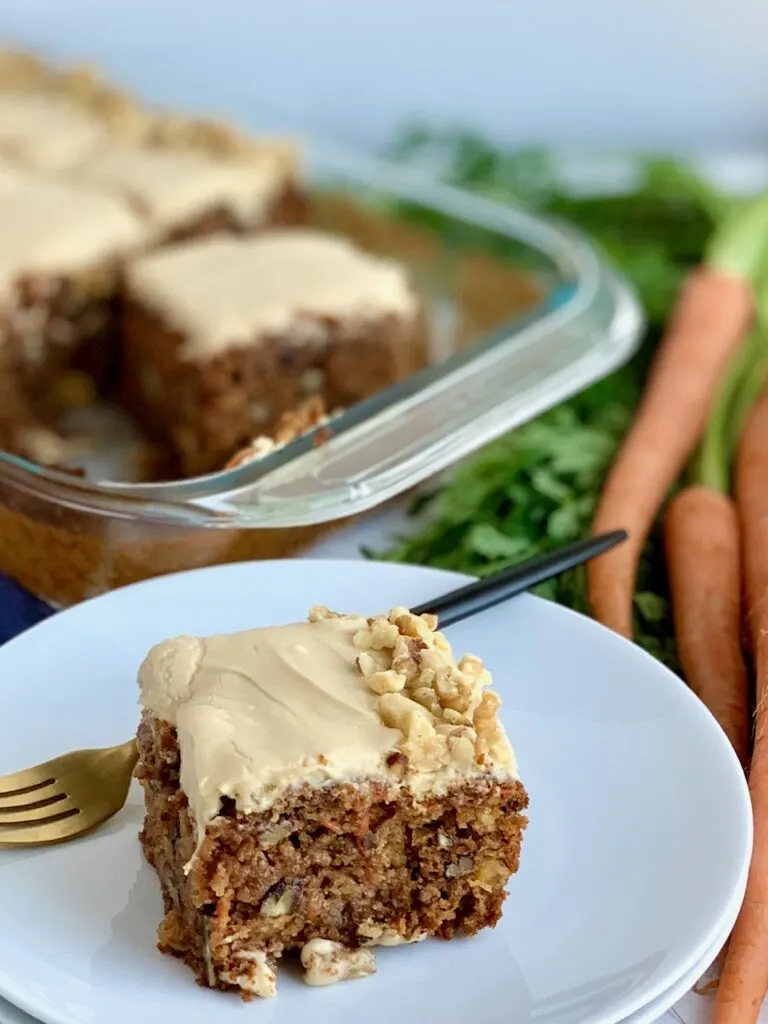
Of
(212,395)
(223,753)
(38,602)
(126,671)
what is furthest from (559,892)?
(212,395)

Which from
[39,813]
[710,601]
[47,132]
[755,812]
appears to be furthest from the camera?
[47,132]

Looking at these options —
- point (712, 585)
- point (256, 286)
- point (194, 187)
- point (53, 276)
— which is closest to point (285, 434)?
point (256, 286)

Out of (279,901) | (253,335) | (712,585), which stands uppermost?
(279,901)

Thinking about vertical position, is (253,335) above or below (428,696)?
below

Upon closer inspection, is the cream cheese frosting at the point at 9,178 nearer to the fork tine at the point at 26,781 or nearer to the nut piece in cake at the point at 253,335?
the nut piece in cake at the point at 253,335

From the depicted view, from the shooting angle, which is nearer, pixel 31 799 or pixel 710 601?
pixel 31 799

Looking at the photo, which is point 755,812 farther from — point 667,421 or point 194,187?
point 194,187

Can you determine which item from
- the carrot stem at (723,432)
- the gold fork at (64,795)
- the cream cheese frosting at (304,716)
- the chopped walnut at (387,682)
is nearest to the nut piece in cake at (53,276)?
the carrot stem at (723,432)
